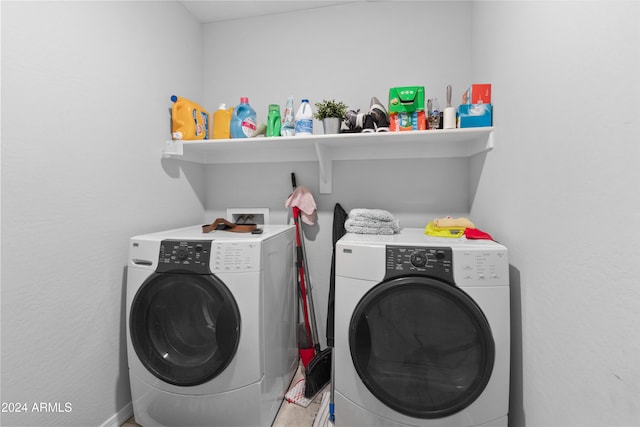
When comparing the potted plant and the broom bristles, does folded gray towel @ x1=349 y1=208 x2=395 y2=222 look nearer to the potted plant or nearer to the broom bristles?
the potted plant

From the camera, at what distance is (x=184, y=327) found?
1328 millimetres

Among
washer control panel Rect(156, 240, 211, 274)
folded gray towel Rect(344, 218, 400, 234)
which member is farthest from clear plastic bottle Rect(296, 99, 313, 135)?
washer control panel Rect(156, 240, 211, 274)

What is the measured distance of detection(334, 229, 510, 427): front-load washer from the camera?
3.58ft

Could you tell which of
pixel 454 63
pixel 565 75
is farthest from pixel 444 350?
pixel 454 63

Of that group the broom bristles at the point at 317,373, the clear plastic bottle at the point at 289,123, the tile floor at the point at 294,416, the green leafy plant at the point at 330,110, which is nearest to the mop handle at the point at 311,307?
the broom bristles at the point at 317,373

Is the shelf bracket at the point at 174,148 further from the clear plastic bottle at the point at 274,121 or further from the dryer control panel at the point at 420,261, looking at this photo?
the dryer control panel at the point at 420,261

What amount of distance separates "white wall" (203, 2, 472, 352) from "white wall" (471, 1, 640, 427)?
518mm

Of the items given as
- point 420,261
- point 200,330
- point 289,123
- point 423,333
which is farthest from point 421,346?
point 289,123

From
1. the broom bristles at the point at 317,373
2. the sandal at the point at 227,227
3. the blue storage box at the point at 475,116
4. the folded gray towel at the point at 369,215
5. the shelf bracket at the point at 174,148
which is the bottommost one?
the broom bristles at the point at 317,373

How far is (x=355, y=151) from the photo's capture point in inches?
74.1

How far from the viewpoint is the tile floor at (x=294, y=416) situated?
4.71 ft

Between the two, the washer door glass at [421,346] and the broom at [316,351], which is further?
the broom at [316,351]

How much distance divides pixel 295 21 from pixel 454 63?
1.12m

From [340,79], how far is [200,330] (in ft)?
5.68
